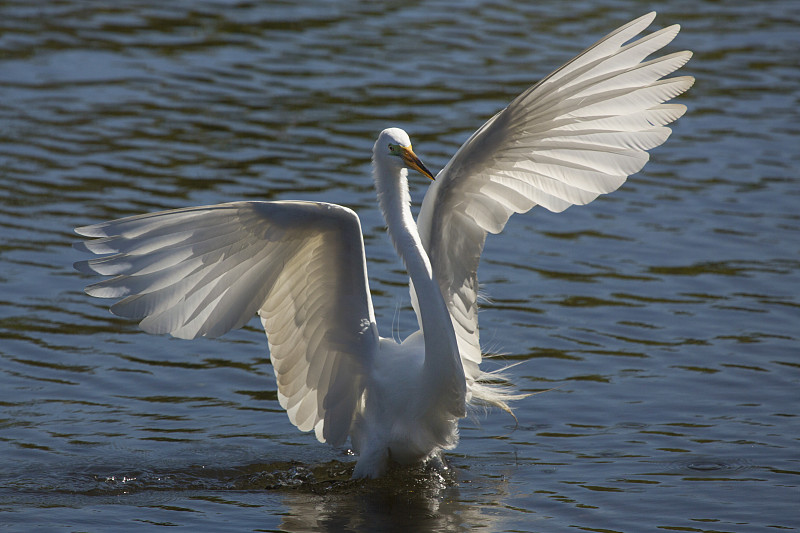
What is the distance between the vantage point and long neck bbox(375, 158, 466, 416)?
5793mm

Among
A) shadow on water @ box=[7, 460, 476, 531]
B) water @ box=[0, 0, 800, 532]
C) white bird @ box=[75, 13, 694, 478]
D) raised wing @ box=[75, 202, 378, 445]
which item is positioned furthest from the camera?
water @ box=[0, 0, 800, 532]

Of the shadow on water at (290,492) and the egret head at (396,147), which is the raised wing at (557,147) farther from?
the shadow on water at (290,492)

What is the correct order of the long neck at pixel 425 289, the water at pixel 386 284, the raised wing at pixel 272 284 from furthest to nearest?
1. the water at pixel 386 284
2. the long neck at pixel 425 289
3. the raised wing at pixel 272 284

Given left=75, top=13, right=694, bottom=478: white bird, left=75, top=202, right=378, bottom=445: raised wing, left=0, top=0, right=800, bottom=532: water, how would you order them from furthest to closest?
left=0, top=0, right=800, bottom=532: water, left=75, top=13, right=694, bottom=478: white bird, left=75, top=202, right=378, bottom=445: raised wing

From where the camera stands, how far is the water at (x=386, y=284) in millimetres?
6162

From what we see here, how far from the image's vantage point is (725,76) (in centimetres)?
1349

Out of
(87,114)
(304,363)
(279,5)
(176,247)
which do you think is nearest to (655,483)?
(304,363)

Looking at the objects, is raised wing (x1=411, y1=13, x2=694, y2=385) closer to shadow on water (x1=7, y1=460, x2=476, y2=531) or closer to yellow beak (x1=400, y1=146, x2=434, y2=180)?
yellow beak (x1=400, y1=146, x2=434, y2=180)

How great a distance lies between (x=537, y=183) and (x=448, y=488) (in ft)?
5.60

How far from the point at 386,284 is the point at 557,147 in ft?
10.1

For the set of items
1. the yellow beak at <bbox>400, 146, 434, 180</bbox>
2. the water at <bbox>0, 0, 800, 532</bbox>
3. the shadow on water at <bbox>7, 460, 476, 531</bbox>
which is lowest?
the shadow on water at <bbox>7, 460, 476, 531</bbox>

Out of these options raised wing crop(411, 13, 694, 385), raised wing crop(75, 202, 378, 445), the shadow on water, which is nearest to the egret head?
raised wing crop(411, 13, 694, 385)

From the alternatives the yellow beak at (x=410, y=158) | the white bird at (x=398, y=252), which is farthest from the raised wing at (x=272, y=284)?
the yellow beak at (x=410, y=158)

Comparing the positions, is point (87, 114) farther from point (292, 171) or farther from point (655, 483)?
point (655, 483)
